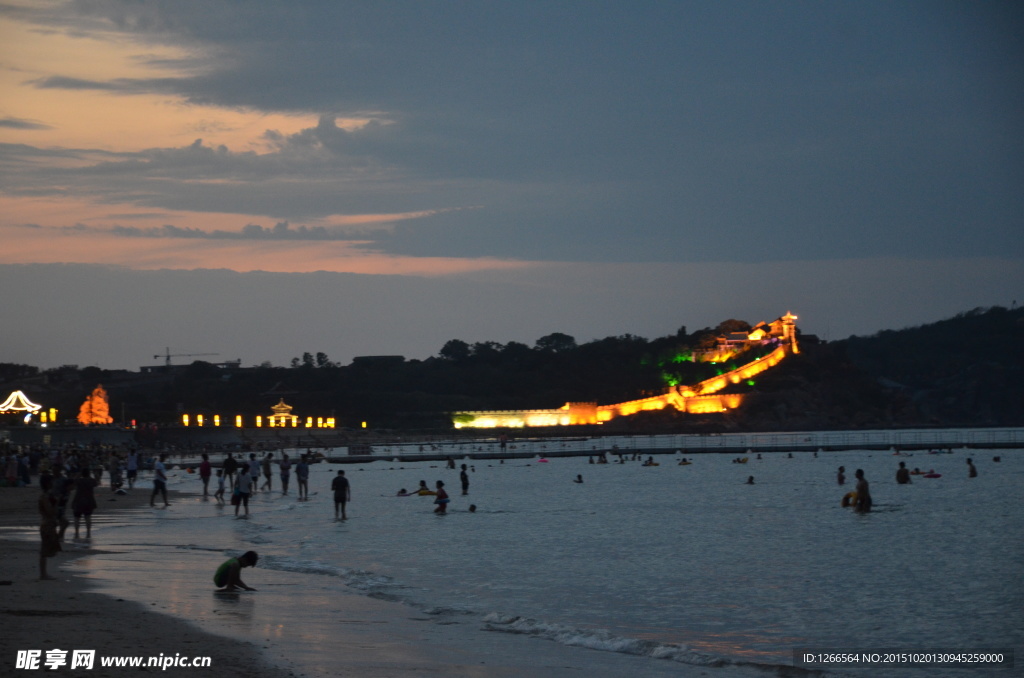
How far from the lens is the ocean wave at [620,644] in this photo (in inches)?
465

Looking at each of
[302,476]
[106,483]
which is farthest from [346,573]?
[106,483]

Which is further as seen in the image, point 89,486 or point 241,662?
point 89,486

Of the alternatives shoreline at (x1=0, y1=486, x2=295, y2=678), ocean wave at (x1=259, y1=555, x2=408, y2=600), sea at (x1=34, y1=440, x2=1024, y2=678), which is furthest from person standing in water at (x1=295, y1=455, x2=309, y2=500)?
shoreline at (x1=0, y1=486, x2=295, y2=678)

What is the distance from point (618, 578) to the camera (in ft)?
64.5

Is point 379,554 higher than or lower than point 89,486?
lower

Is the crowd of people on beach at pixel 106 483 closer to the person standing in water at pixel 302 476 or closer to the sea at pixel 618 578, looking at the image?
the person standing in water at pixel 302 476

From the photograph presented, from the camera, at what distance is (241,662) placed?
10445mm

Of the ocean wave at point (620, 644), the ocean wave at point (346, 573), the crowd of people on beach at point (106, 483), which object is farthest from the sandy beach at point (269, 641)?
the ocean wave at point (346, 573)

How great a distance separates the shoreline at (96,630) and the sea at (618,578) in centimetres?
42

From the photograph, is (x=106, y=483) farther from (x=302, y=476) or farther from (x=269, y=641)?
(x=269, y=641)

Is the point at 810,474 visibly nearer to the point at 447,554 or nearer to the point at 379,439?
the point at 447,554

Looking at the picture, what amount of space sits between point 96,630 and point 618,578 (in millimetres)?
10972

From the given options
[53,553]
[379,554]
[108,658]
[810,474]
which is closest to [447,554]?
[379,554]

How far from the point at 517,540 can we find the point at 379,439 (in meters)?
158
